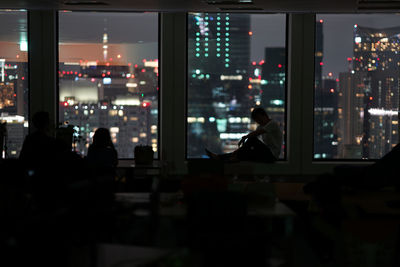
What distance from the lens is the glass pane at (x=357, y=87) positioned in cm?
1042

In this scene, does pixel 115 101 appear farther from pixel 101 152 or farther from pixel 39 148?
pixel 39 148

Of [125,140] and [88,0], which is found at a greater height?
[88,0]

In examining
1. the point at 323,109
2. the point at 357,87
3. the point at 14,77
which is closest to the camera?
the point at 14,77

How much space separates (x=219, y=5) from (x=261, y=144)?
7.88 ft

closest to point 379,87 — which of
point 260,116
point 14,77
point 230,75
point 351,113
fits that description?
point 351,113

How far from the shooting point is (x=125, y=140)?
10375 mm

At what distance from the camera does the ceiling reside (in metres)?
8.60

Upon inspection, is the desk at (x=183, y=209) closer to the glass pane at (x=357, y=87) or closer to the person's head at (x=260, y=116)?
the person's head at (x=260, y=116)

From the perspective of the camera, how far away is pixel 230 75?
10.6 metres

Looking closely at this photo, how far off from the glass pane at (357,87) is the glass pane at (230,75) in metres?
0.79

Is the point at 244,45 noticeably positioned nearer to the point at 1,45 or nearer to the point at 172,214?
the point at 1,45

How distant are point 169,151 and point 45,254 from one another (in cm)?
807

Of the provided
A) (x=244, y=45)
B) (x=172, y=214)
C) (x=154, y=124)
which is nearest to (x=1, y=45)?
(x=154, y=124)

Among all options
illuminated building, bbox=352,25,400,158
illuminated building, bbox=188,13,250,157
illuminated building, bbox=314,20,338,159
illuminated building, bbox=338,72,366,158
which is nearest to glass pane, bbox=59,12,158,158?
illuminated building, bbox=188,13,250,157
